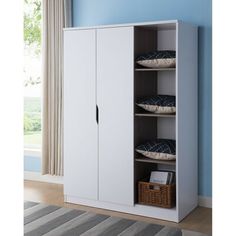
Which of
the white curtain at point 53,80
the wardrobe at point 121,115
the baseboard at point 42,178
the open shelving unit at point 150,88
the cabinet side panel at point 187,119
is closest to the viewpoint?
the cabinet side panel at point 187,119

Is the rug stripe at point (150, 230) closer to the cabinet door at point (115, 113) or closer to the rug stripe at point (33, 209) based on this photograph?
the cabinet door at point (115, 113)

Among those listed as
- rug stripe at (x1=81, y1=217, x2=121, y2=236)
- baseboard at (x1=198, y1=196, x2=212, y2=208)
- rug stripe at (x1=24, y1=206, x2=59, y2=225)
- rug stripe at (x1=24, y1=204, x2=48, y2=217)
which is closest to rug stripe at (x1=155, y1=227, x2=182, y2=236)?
rug stripe at (x1=81, y1=217, x2=121, y2=236)

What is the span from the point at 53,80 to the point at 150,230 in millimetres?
2063

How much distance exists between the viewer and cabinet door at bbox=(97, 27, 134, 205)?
3596 millimetres

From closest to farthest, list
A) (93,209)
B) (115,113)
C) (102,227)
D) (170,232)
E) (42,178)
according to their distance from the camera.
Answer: (170,232), (102,227), (115,113), (93,209), (42,178)

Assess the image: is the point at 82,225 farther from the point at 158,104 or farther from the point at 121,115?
the point at 158,104

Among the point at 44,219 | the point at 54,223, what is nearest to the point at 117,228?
the point at 54,223

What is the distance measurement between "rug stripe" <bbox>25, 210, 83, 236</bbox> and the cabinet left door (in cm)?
30

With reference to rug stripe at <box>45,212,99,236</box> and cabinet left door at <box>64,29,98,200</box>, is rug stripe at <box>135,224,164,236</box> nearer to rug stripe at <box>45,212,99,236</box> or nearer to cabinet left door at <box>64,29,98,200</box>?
rug stripe at <box>45,212,99,236</box>

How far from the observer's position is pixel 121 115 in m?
3.65

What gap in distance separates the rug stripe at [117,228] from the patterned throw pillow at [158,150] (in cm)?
60

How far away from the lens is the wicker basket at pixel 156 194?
3479 millimetres

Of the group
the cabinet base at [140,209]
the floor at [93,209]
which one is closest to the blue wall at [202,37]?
the floor at [93,209]
